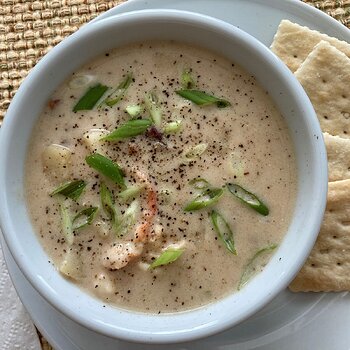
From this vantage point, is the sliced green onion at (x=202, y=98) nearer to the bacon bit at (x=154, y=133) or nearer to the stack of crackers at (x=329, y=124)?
the bacon bit at (x=154, y=133)

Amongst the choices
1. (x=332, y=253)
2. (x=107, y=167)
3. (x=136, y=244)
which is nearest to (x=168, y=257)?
(x=136, y=244)

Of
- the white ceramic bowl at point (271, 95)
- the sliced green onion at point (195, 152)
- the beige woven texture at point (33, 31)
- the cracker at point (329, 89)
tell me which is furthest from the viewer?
the beige woven texture at point (33, 31)

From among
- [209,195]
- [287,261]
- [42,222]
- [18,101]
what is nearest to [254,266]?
[287,261]

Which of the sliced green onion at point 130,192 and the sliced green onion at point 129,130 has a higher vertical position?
the sliced green onion at point 129,130

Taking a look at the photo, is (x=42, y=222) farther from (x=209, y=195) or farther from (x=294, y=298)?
(x=294, y=298)

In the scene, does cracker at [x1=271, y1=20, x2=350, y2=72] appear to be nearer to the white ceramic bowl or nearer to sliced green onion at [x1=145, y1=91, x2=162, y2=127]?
the white ceramic bowl

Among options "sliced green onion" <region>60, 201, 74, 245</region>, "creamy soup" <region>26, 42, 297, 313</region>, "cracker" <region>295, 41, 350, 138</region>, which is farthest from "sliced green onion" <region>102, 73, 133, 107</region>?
"cracker" <region>295, 41, 350, 138</region>

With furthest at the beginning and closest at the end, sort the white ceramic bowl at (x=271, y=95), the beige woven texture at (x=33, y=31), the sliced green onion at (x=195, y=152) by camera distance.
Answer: the beige woven texture at (x=33, y=31), the sliced green onion at (x=195, y=152), the white ceramic bowl at (x=271, y=95)

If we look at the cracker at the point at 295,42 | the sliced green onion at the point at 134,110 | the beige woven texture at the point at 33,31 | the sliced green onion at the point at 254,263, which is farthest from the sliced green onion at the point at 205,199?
the beige woven texture at the point at 33,31
